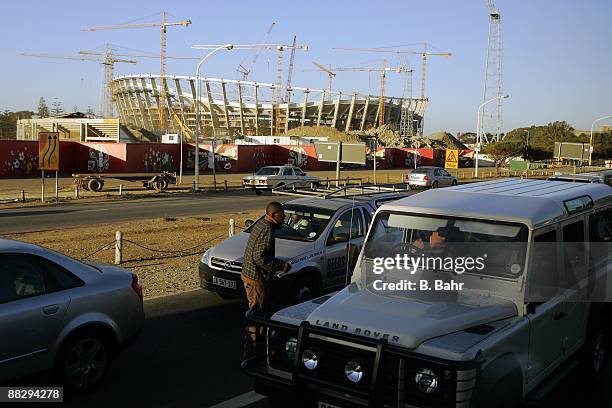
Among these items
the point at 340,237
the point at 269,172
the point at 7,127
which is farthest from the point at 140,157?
the point at 7,127

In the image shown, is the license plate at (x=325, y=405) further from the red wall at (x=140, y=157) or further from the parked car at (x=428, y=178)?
the red wall at (x=140, y=157)

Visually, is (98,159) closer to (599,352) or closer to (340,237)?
(340,237)

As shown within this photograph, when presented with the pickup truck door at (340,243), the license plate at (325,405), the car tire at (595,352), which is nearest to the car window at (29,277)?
the license plate at (325,405)

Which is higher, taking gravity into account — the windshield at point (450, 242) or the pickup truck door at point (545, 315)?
the windshield at point (450, 242)

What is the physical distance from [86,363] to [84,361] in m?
0.03

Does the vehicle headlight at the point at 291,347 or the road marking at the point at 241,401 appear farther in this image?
the road marking at the point at 241,401

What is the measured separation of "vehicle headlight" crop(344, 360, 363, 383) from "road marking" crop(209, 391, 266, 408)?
1663mm

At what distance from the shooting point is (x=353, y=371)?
157 inches

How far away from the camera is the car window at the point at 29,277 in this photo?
512 centimetres

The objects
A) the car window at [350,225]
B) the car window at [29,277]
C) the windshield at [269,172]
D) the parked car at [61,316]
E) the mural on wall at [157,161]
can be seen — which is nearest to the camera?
the parked car at [61,316]

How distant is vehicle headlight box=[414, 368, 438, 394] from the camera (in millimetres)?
3705

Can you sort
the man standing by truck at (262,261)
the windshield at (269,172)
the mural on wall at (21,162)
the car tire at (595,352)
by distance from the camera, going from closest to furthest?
the car tire at (595,352), the man standing by truck at (262,261), the windshield at (269,172), the mural on wall at (21,162)

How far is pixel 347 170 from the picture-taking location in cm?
6456

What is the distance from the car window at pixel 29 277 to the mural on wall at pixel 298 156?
181ft
